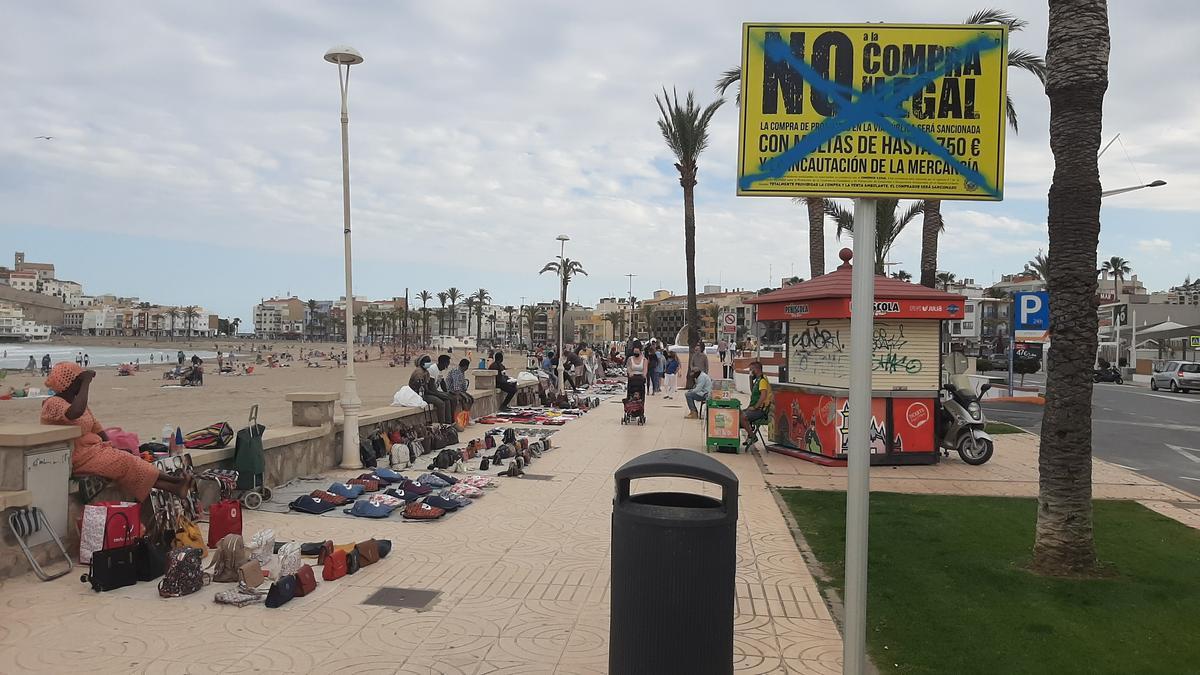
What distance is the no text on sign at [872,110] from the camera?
366 centimetres

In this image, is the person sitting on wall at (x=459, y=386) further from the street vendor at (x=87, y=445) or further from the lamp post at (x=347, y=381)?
the street vendor at (x=87, y=445)

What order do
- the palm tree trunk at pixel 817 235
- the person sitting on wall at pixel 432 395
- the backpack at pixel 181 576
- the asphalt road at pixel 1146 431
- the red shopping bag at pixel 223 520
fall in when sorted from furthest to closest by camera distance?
the palm tree trunk at pixel 817 235, the person sitting on wall at pixel 432 395, the asphalt road at pixel 1146 431, the red shopping bag at pixel 223 520, the backpack at pixel 181 576

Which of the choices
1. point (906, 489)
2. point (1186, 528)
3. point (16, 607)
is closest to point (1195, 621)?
point (1186, 528)

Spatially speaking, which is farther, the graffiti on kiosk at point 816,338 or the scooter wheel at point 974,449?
the scooter wheel at point 974,449

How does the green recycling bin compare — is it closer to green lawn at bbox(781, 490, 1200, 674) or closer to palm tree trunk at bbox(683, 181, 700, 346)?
green lawn at bbox(781, 490, 1200, 674)

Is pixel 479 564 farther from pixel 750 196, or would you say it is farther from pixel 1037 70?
pixel 1037 70

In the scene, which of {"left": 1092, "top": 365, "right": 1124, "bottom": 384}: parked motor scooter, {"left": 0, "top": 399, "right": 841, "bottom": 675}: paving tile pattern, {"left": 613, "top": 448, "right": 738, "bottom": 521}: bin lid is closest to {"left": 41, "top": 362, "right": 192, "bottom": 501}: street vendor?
{"left": 0, "top": 399, "right": 841, "bottom": 675}: paving tile pattern

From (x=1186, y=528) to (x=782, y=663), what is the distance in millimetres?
6155

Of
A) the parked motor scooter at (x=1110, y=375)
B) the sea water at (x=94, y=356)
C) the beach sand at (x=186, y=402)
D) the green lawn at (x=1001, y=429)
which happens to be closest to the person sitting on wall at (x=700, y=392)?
the green lawn at (x=1001, y=429)

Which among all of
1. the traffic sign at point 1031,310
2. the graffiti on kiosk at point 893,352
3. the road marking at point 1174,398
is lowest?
the road marking at point 1174,398

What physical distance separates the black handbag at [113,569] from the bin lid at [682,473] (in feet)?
13.1

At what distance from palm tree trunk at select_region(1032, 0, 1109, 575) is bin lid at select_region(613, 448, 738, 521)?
3971 mm

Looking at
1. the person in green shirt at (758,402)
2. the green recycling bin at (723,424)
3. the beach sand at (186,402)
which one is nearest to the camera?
the green recycling bin at (723,424)

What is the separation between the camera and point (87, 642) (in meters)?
4.53
